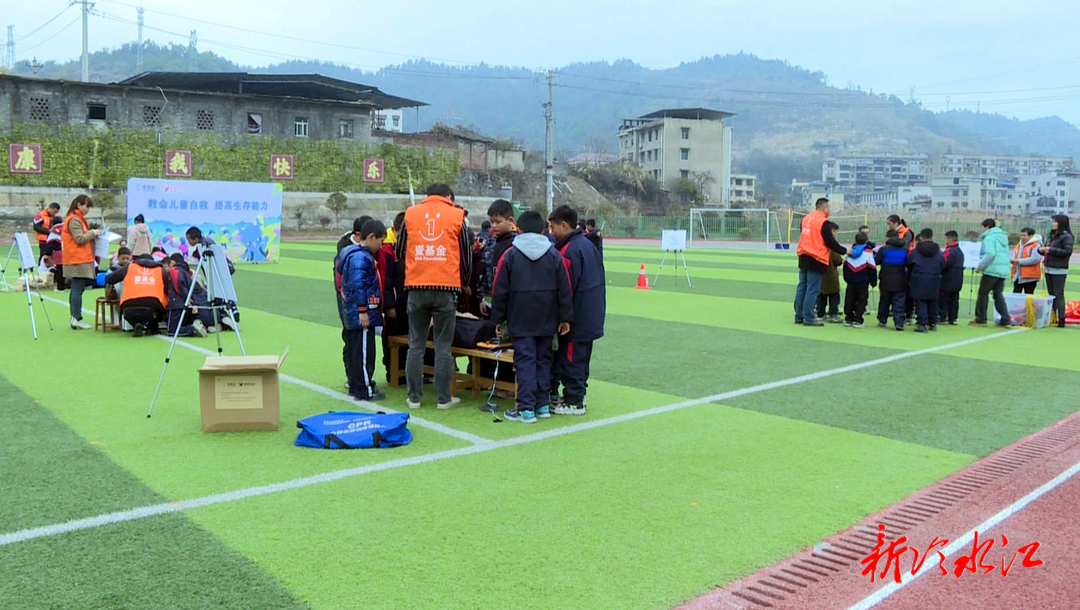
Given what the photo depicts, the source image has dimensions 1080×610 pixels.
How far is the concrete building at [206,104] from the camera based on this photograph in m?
46.8

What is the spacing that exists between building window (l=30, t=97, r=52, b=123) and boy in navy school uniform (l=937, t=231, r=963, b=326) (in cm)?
4784

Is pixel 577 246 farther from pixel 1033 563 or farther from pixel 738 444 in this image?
pixel 1033 563

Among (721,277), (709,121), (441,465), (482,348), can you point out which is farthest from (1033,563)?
(709,121)

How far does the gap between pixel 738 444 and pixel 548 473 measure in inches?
67.2

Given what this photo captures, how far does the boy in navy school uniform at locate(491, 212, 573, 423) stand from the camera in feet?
23.2

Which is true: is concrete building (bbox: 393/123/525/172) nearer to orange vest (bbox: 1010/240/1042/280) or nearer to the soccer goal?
the soccer goal

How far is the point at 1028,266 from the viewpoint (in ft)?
47.9

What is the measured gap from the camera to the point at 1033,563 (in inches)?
177

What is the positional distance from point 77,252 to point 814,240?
34.8 ft

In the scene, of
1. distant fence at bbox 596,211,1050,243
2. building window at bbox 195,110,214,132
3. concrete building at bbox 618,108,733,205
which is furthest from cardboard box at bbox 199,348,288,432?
concrete building at bbox 618,108,733,205

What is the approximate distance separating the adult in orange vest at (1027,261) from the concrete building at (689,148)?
8881 cm

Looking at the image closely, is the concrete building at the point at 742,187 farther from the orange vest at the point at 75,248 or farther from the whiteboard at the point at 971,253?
the orange vest at the point at 75,248

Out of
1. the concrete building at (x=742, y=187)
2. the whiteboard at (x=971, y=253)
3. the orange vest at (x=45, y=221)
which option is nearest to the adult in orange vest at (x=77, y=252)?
the orange vest at (x=45, y=221)

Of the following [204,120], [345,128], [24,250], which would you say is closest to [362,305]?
[24,250]
